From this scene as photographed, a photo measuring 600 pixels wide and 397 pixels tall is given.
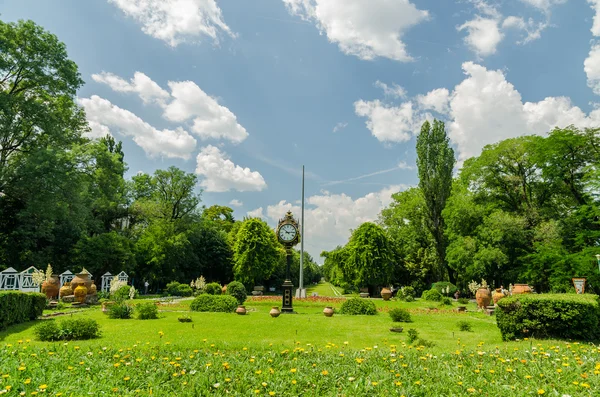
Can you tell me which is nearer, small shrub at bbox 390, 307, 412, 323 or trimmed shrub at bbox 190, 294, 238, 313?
small shrub at bbox 390, 307, 412, 323

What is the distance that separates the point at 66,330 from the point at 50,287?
1201 cm

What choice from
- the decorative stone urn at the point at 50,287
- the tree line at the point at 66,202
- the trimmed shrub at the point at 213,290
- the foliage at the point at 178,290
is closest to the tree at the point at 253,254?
the tree line at the point at 66,202

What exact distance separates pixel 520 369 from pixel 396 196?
141 feet

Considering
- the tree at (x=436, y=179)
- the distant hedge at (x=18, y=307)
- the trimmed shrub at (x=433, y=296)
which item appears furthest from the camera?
the tree at (x=436, y=179)

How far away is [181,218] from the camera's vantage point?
133 ft

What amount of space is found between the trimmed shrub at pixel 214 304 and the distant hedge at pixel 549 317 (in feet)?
37.0

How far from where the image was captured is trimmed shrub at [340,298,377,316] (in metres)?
16.8

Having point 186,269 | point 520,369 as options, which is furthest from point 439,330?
point 186,269

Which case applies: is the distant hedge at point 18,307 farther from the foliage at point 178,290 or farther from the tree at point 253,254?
the tree at point 253,254

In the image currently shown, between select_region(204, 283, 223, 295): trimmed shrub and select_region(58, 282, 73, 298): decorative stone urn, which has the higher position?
select_region(58, 282, 73, 298): decorative stone urn

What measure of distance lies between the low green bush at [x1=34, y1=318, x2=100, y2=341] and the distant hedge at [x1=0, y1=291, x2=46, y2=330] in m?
3.25

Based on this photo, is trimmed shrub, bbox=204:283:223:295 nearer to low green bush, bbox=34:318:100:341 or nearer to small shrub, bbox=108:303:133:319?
small shrub, bbox=108:303:133:319

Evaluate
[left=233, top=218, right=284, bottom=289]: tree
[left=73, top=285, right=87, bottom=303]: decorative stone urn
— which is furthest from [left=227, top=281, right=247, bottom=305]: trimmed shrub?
[left=233, top=218, right=284, bottom=289]: tree

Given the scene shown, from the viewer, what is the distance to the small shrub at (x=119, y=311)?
532 inches
